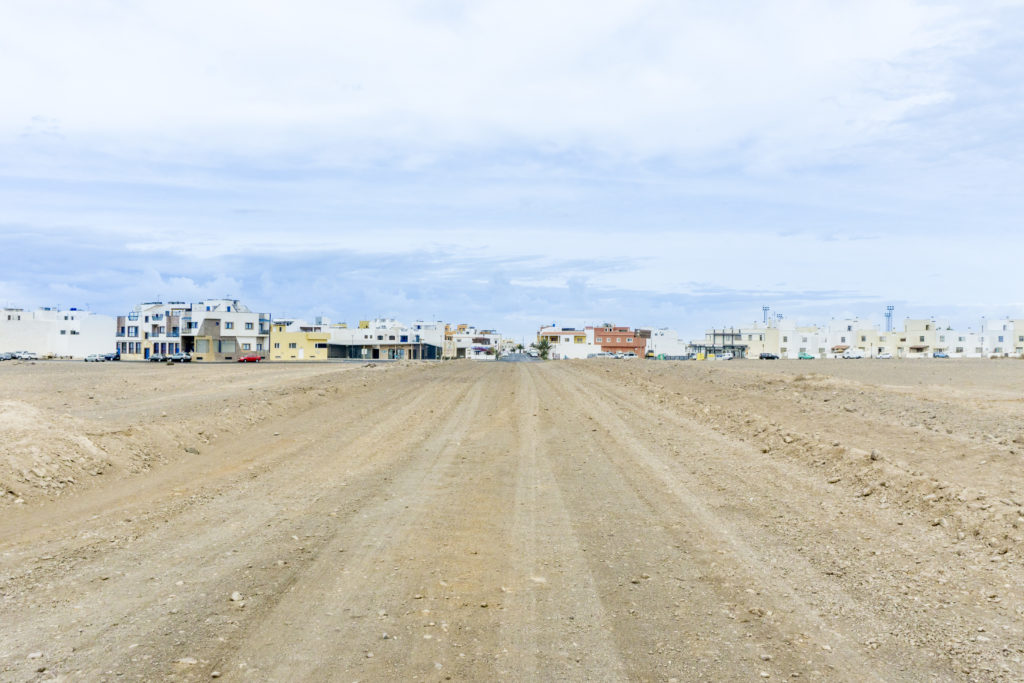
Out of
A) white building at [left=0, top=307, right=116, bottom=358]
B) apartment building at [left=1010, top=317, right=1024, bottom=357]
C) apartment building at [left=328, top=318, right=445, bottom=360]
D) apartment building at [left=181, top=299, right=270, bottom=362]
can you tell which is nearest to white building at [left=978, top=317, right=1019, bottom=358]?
apartment building at [left=1010, top=317, right=1024, bottom=357]

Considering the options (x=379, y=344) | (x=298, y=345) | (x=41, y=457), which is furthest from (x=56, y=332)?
(x=41, y=457)

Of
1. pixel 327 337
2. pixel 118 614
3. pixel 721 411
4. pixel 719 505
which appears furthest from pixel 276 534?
pixel 327 337

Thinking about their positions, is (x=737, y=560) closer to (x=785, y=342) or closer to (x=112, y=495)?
(x=112, y=495)

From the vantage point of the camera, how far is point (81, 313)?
147500mm

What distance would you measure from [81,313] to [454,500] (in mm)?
158135

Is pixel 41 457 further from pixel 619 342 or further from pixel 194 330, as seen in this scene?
pixel 619 342

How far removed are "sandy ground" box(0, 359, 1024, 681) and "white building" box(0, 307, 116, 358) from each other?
140700 millimetres

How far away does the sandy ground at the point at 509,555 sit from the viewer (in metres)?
6.04

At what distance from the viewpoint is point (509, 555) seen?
8773mm

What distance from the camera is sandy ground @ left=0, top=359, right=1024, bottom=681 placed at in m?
6.04

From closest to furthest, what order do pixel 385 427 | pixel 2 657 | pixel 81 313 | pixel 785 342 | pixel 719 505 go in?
pixel 2 657
pixel 719 505
pixel 385 427
pixel 81 313
pixel 785 342

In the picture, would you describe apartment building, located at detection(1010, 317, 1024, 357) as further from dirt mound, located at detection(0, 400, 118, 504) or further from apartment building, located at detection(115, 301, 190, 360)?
dirt mound, located at detection(0, 400, 118, 504)

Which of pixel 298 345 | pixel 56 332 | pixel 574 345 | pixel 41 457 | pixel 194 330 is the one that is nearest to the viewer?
pixel 41 457

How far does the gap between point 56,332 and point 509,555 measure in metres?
156
